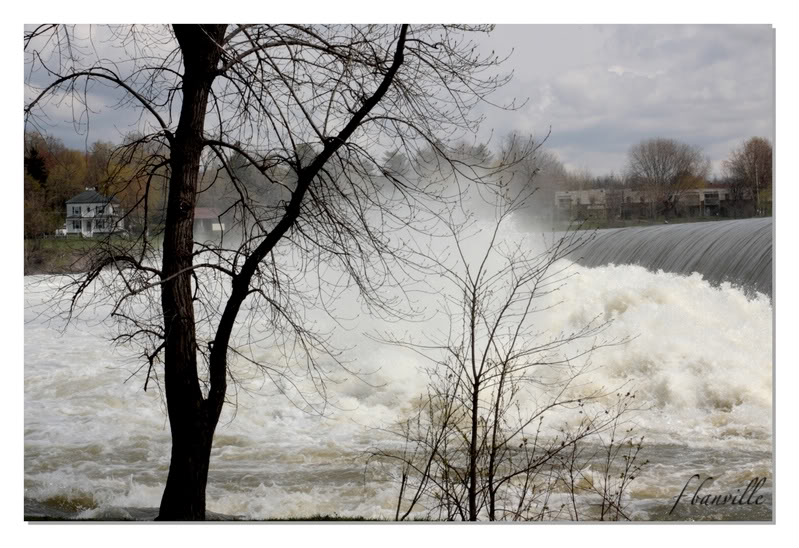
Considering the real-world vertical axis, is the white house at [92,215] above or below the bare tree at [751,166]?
below

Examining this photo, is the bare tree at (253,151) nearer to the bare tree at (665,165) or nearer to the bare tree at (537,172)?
the bare tree at (537,172)

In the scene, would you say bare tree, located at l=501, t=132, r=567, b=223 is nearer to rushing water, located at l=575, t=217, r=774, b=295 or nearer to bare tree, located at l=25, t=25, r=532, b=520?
bare tree, located at l=25, t=25, r=532, b=520

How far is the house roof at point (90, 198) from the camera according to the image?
3.24 meters

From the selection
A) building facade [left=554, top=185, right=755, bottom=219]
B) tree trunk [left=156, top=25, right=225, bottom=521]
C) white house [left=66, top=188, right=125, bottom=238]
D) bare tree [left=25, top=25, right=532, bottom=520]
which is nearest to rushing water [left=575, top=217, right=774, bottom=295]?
building facade [left=554, top=185, right=755, bottom=219]

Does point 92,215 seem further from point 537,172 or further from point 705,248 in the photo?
point 705,248

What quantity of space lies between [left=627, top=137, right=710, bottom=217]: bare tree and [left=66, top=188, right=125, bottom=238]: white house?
2341 mm

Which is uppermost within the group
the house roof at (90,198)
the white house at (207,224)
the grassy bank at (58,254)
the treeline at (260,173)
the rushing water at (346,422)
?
the treeline at (260,173)

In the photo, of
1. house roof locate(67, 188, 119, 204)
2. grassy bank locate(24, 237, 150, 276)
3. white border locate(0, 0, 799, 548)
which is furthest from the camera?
house roof locate(67, 188, 119, 204)

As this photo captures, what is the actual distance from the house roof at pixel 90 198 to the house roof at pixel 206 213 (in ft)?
1.21

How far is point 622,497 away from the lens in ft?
10.4

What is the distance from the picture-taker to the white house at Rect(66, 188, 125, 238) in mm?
3207

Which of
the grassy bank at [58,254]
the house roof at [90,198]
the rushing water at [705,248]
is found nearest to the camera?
the grassy bank at [58,254]
